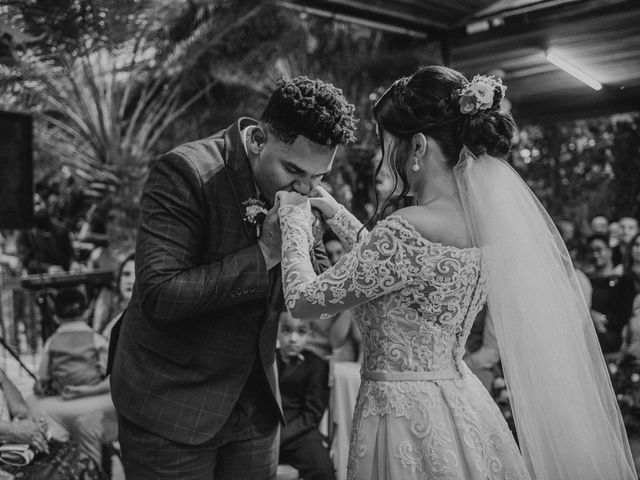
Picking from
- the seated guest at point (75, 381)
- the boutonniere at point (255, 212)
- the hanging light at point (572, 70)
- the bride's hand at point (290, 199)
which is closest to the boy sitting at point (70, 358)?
the seated guest at point (75, 381)

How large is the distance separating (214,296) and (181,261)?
0.14 metres

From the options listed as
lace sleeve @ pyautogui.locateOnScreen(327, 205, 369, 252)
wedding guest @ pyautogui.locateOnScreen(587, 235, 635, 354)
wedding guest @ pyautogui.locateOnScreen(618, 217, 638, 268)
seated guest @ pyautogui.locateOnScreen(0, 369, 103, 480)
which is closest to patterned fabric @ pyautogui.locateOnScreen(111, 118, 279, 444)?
lace sleeve @ pyautogui.locateOnScreen(327, 205, 369, 252)

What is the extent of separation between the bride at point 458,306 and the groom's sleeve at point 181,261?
132mm

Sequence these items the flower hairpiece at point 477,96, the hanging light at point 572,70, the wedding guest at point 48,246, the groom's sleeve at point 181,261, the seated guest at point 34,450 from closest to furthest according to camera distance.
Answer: the groom's sleeve at point 181,261
the flower hairpiece at point 477,96
the seated guest at point 34,450
the hanging light at point 572,70
the wedding guest at point 48,246

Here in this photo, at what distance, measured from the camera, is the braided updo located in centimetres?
217

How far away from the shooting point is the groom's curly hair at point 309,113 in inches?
85.2

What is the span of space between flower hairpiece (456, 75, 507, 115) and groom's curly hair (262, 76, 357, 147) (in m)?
0.35

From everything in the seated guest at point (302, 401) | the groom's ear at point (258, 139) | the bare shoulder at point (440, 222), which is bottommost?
the seated guest at point (302, 401)

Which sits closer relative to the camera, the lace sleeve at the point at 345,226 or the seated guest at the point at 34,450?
the lace sleeve at the point at 345,226

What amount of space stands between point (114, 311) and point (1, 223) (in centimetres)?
250

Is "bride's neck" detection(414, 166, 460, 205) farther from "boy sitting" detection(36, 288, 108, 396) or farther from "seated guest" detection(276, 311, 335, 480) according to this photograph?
"boy sitting" detection(36, 288, 108, 396)

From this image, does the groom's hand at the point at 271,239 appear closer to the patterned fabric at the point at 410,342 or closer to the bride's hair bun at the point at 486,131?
the patterned fabric at the point at 410,342

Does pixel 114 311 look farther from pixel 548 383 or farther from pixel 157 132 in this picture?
pixel 548 383

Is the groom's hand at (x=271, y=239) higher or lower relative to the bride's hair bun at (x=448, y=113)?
lower
